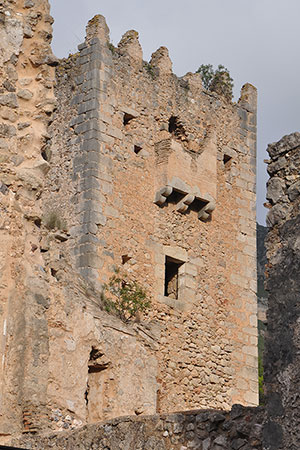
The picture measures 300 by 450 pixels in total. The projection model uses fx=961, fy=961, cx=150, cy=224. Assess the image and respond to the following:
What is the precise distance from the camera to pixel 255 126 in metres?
19.1

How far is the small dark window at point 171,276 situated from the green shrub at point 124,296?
116cm

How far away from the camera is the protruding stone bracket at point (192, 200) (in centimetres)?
1638

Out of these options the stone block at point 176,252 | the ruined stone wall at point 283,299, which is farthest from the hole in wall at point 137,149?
the ruined stone wall at point 283,299

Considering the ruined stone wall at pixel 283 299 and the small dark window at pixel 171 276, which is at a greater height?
the small dark window at pixel 171 276

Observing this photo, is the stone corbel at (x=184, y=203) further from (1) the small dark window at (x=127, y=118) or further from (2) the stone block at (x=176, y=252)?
(1) the small dark window at (x=127, y=118)

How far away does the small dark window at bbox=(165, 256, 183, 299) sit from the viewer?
16.5m

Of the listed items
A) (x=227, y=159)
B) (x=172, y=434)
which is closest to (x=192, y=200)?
(x=227, y=159)

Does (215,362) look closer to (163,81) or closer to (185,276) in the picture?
(185,276)

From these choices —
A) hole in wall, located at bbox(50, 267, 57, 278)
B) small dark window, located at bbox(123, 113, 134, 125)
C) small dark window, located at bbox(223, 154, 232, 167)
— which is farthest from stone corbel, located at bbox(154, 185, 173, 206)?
hole in wall, located at bbox(50, 267, 57, 278)

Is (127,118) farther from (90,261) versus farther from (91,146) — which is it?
(90,261)

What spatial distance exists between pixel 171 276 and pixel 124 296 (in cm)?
215

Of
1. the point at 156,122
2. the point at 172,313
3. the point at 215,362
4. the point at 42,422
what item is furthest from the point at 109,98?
the point at 42,422

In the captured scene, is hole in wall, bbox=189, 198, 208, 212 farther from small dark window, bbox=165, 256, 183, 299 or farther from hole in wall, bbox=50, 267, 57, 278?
hole in wall, bbox=50, 267, 57, 278

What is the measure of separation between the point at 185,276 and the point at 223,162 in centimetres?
275
